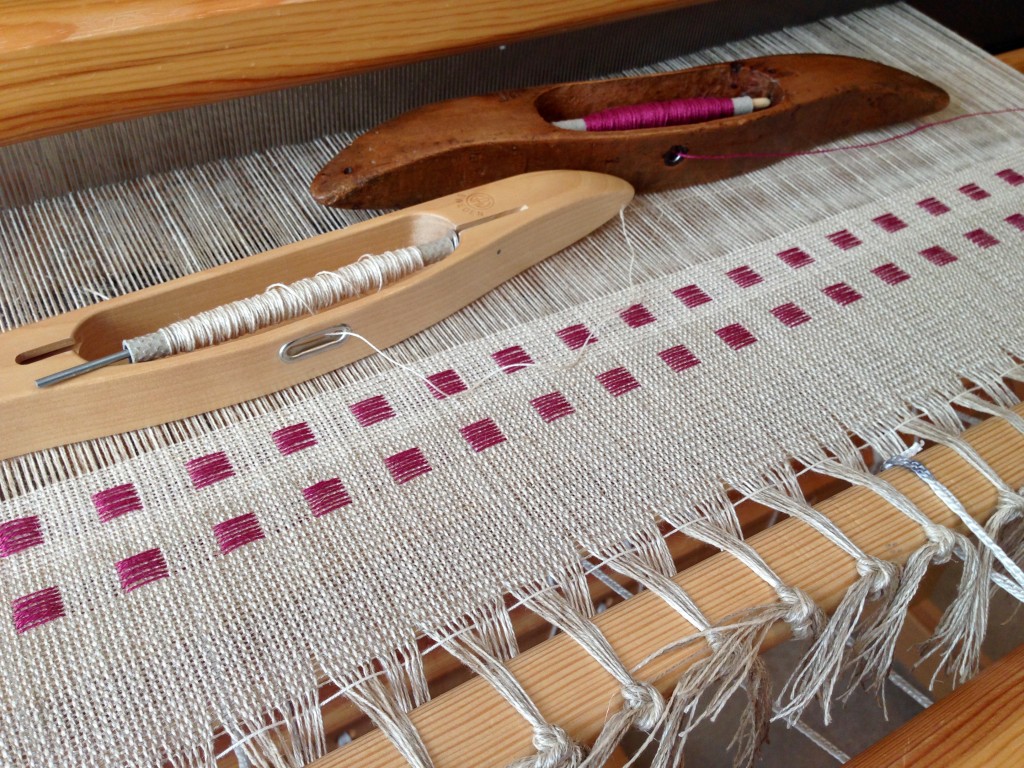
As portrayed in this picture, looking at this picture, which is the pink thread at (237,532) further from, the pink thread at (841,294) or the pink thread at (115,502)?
the pink thread at (841,294)

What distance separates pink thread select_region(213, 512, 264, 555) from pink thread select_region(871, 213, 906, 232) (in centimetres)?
73

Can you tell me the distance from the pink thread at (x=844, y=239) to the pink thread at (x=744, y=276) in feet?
0.37

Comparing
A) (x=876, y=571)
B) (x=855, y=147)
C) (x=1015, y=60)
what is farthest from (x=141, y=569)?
(x=1015, y=60)

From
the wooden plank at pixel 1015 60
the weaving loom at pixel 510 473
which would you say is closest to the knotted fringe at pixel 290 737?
the weaving loom at pixel 510 473

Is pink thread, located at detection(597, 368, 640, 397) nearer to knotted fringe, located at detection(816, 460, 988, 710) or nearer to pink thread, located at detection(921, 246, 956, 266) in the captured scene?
knotted fringe, located at detection(816, 460, 988, 710)

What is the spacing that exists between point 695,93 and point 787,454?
0.51 metres

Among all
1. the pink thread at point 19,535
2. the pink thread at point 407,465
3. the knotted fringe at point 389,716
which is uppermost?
the pink thread at point 407,465

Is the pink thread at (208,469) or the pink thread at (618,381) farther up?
the pink thread at (618,381)

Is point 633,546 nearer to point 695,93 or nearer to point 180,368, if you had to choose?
point 180,368

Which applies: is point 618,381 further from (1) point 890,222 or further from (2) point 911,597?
(1) point 890,222

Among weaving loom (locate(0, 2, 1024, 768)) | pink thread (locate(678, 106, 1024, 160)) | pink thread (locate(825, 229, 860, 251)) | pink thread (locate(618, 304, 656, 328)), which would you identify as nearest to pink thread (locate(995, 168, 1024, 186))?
weaving loom (locate(0, 2, 1024, 768))

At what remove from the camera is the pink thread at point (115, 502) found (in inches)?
26.2

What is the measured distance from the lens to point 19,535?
64cm

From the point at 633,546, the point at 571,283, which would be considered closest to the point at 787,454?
the point at 633,546
